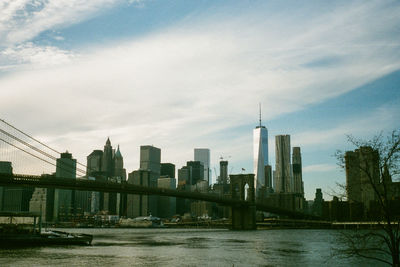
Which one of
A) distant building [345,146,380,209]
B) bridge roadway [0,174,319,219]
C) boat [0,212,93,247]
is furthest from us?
bridge roadway [0,174,319,219]

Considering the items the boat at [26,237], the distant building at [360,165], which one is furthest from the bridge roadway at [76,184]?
the distant building at [360,165]

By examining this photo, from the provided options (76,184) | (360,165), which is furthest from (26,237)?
(360,165)

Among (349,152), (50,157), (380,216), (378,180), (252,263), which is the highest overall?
(50,157)

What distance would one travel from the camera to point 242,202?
119188mm

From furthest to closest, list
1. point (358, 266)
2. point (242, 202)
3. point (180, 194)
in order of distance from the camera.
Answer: point (242, 202) → point (180, 194) → point (358, 266)

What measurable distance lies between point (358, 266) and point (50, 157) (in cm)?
6435

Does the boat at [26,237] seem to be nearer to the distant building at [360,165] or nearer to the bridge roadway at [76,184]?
the bridge roadway at [76,184]

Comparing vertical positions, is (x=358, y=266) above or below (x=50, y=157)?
below

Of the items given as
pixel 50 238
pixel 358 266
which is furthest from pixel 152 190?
pixel 358 266

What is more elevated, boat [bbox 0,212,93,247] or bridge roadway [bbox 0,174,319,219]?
bridge roadway [bbox 0,174,319,219]

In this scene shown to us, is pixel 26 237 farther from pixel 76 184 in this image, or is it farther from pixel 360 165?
pixel 360 165

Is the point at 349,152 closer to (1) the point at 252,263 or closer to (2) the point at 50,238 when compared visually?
(1) the point at 252,263

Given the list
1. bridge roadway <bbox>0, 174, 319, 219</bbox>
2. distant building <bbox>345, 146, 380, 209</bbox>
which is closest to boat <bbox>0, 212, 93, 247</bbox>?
bridge roadway <bbox>0, 174, 319, 219</bbox>

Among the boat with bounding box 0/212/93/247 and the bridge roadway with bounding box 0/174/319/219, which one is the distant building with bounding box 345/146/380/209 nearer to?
the boat with bounding box 0/212/93/247
